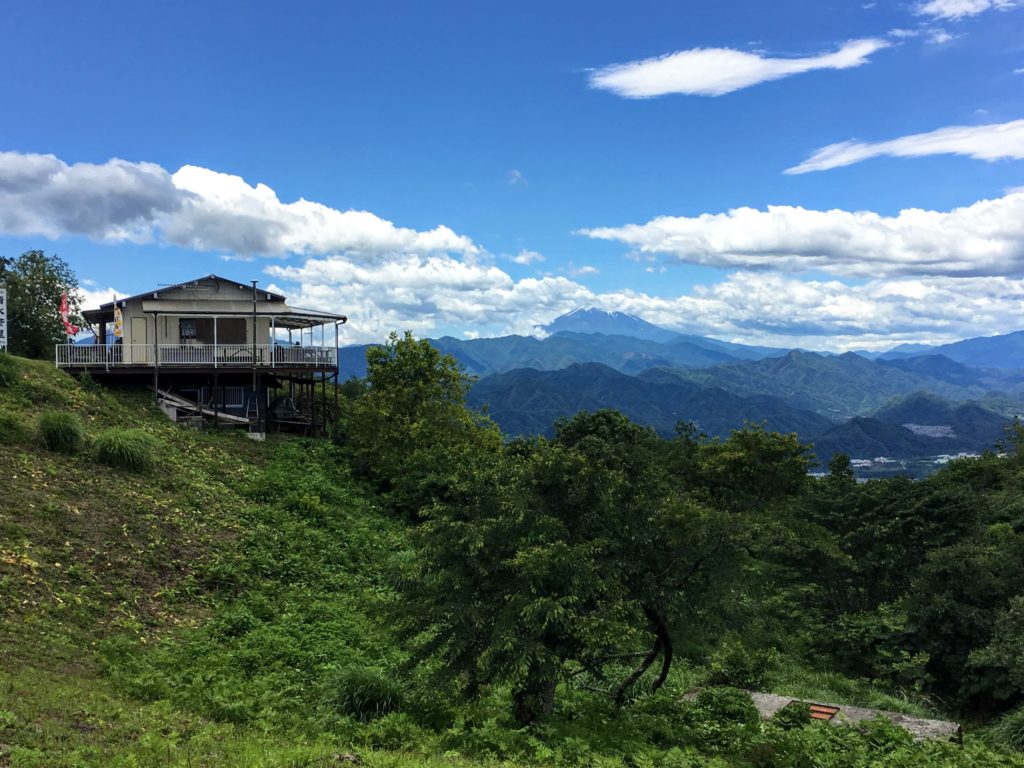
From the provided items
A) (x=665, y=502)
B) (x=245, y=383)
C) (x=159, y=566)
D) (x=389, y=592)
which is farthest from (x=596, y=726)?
(x=245, y=383)

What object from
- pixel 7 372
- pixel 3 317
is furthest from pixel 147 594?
pixel 3 317

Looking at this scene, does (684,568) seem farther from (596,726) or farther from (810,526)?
(810,526)

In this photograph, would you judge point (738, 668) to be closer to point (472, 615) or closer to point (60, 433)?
point (472, 615)

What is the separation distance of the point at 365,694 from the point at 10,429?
49.6ft

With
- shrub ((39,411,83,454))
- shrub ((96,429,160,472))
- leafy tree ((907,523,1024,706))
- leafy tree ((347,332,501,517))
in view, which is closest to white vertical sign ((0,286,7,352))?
shrub ((39,411,83,454))

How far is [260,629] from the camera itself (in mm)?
14352

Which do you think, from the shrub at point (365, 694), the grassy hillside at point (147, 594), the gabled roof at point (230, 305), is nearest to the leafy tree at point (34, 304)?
the gabled roof at point (230, 305)

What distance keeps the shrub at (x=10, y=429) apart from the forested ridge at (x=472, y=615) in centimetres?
8

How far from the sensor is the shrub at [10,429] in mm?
19375

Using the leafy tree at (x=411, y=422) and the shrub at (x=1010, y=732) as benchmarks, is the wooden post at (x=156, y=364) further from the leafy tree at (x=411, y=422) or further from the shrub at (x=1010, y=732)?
the shrub at (x=1010, y=732)

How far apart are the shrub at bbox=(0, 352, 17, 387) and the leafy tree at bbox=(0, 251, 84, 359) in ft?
67.7

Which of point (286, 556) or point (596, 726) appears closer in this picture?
point (596, 726)

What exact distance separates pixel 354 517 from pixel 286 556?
5.53 meters

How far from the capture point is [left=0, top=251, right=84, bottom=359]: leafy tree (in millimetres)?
43562
